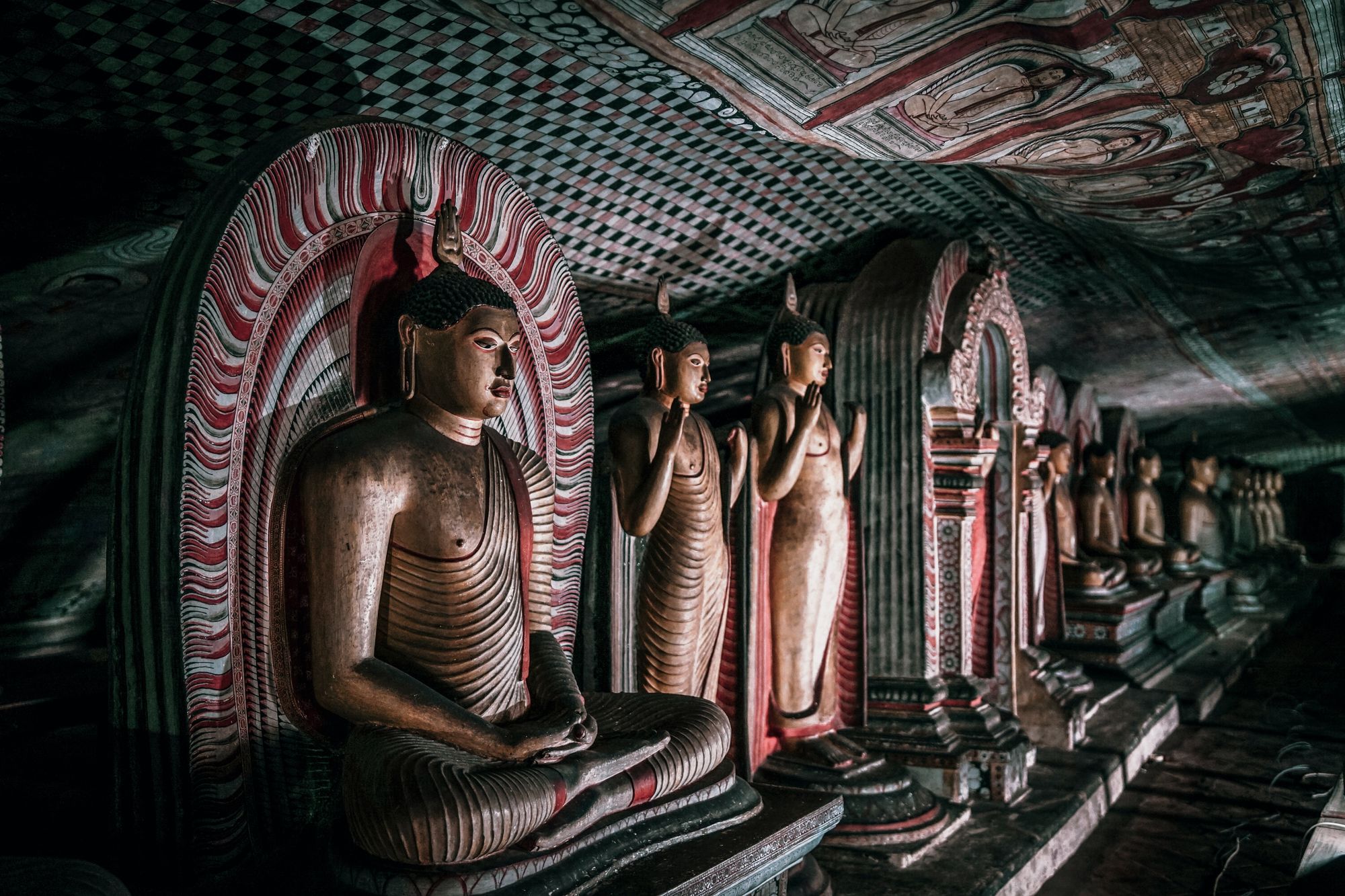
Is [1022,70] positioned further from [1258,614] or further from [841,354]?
Result: [1258,614]

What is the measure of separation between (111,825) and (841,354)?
318cm

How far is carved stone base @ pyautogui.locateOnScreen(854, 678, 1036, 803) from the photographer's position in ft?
13.1

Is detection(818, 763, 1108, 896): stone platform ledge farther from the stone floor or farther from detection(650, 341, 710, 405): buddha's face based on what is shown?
detection(650, 341, 710, 405): buddha's face

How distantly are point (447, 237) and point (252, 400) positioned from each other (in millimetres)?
612

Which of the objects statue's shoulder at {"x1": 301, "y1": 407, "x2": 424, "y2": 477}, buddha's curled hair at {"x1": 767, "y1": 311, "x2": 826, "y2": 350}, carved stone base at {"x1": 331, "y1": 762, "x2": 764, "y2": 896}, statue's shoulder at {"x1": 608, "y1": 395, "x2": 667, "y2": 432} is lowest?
carved stone base at {"x1": 331, "y1": 762, "x2": 764, "y2": 896}

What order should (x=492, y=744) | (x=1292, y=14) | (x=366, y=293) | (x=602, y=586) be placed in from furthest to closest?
1. (x=602, y=586)
2. (x=1292, y=14)
3. (x=366, y=293)
4. (x=492, y=744)

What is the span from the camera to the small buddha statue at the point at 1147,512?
8477 mm

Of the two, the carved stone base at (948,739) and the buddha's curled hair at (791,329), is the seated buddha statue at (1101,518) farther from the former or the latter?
the buddha's curled hair at (791,329)

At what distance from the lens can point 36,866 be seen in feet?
5.00

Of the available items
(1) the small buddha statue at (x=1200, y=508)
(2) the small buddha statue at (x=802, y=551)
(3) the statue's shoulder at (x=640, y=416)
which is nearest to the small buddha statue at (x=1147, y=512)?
(1) the small buddha statue at (x=1200, y=508)

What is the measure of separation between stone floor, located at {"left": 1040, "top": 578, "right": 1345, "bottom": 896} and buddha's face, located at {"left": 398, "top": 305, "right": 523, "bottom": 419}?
2.75 meters

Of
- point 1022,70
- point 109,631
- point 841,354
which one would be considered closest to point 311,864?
point 109,631

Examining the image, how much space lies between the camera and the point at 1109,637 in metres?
6.37

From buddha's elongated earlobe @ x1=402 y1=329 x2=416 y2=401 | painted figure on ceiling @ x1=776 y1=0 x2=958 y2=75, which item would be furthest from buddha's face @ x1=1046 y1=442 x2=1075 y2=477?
buddha's elongated earlobe @ x1=402 y1=329 x2=416 y2=401
